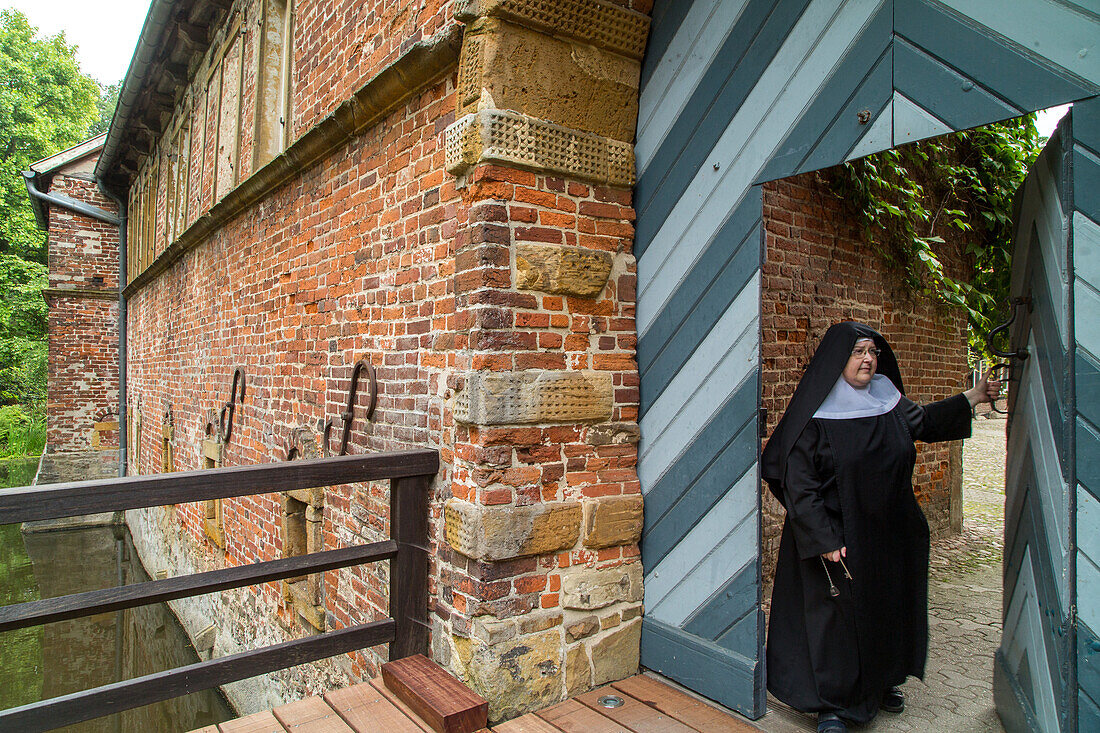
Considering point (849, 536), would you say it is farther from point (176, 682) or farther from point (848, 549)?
point (176, 682)

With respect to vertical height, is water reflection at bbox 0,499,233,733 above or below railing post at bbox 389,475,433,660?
below

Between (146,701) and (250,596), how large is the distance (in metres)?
4.06

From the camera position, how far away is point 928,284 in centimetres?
601

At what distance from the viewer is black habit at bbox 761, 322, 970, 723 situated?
2699mm

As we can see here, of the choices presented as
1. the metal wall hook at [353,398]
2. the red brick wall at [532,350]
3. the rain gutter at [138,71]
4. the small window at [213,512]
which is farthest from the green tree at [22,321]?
the red brick wall at [532,350]

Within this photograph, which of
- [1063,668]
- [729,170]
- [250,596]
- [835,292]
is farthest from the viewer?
[250,596]

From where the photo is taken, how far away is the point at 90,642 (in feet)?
35.4

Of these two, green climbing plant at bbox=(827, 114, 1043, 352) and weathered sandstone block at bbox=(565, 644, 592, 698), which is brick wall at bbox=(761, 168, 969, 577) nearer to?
green climbing plant at bbox=(827, 114, 1043, 352)

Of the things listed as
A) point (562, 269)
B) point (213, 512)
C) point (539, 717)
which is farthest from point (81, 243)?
point (539, 717)

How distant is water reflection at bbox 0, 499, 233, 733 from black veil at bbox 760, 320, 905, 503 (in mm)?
6706

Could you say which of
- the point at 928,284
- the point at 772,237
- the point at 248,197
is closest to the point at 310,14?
the point at 248,197

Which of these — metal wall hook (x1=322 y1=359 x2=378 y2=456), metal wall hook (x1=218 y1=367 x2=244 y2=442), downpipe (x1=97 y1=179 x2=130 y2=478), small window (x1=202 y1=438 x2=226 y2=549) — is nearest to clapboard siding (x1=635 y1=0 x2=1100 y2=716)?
metal wall hook (x1=322 y1=359 x2=378 y2=456)

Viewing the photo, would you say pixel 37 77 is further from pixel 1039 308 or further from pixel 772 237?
pixel 1039 308

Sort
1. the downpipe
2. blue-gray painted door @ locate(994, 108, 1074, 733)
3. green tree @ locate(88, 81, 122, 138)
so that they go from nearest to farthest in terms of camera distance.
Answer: blue-gray painted door @ locate(994, 108, 1074, 733) → the downpipe → green tree @ locate(88, 81, 122, 138)
